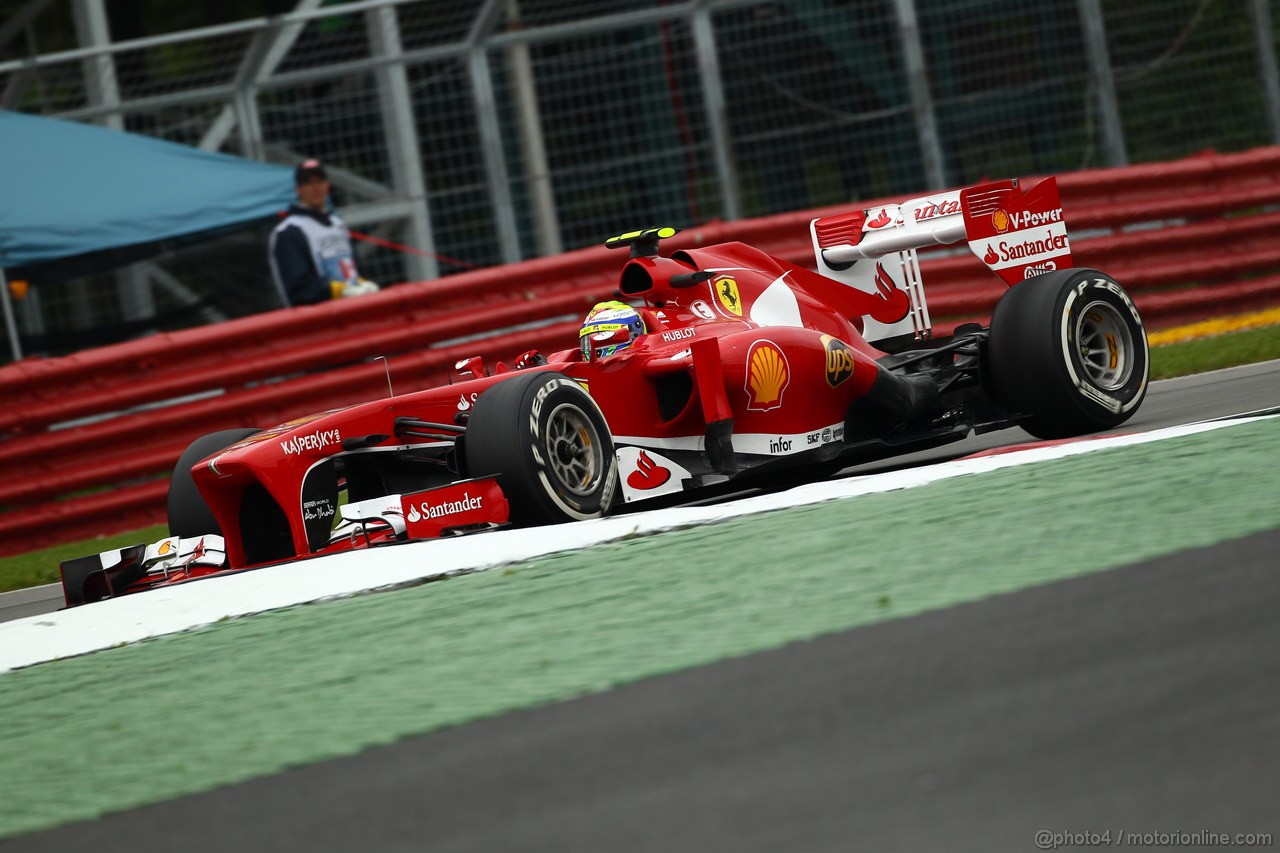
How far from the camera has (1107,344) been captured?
7.30 m

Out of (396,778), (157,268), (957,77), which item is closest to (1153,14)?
(957,77)

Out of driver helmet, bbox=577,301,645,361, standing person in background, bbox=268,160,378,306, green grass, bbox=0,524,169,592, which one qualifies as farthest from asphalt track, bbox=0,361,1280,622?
standing person in background, bbox=268,160,378,306

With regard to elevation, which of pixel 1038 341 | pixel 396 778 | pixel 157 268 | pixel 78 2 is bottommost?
pixel 396 778

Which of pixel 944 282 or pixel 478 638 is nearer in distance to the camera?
pixel 478 638

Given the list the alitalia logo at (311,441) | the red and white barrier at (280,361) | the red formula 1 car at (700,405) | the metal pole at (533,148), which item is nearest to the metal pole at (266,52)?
the metal pole at (533,148)

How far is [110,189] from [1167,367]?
7.03 meters

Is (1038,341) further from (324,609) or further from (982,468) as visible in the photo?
(324,609)

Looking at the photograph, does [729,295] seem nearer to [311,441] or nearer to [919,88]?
[311,441]

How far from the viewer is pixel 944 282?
1109 centimetres

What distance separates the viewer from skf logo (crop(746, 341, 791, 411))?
21.7 ft

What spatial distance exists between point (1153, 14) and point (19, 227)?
8574 mm

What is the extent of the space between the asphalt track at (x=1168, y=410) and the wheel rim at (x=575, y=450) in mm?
1555
